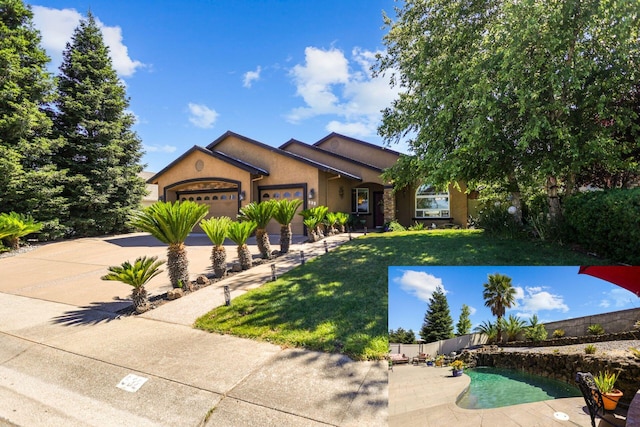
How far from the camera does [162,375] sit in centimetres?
371

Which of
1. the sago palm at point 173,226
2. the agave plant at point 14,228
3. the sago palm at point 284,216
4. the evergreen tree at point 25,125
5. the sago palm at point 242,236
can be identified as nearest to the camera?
the sago palm at point 173,226

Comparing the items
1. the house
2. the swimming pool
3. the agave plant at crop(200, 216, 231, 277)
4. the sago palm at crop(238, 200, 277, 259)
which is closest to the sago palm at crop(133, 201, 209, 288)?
the agave plant at crop(200, 216, 231, 277)

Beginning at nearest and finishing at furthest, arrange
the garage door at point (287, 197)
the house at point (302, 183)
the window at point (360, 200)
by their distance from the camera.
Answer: the garage door at point (287, 197) < the house at point (302, 183) < the window at point (360, 200)

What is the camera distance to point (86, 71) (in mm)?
18703

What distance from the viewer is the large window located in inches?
716

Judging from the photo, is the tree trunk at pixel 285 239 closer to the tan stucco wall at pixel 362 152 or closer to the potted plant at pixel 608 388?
the potted plant at pixel 608 388

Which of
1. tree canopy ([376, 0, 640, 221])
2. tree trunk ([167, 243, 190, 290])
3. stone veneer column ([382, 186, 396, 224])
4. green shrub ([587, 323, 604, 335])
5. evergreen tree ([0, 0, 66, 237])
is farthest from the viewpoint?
stone veneer column ([382, 186, 396, 224])

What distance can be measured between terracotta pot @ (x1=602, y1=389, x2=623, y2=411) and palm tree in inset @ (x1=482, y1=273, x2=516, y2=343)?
398 mm

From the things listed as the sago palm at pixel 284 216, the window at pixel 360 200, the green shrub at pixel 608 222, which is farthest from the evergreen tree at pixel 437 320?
the window at pixel 360 200

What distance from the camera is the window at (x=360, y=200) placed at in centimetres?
1944

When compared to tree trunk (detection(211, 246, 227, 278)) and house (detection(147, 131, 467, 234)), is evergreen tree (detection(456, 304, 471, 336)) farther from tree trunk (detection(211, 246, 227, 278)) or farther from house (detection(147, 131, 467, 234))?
house (detection(147, 131, 467, 234))

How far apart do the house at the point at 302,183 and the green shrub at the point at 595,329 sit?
47.7 ft

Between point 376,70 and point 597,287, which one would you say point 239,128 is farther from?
point 597,287

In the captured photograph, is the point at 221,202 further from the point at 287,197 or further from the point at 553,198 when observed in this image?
the point at 553,198
